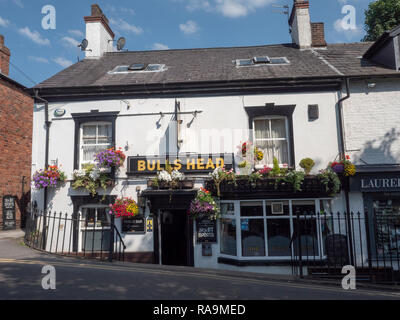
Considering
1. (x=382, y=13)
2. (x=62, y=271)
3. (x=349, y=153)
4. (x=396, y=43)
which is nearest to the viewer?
(x=62, y=271)

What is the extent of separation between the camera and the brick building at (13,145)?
1242cm

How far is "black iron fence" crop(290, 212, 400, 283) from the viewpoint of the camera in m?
8.48

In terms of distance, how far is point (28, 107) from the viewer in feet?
47.6

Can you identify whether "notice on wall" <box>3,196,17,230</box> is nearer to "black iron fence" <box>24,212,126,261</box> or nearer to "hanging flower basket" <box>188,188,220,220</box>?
"black iron fence" <box>24,212,126,261</box>

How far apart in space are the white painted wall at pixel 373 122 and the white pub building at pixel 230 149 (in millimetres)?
34

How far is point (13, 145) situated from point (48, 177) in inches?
214

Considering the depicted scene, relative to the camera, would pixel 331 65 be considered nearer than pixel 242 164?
No

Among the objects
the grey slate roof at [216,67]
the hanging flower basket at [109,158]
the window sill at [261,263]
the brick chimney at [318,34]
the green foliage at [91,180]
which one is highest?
the brick chimney at [318,34]

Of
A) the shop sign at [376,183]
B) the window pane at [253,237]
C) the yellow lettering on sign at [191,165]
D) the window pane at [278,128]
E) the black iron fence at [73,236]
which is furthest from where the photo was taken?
the window pane at [278,128]

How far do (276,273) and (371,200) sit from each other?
3.82 metres

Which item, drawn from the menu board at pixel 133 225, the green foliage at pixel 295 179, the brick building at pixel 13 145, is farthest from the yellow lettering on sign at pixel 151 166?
the brick building at pixel 13 145

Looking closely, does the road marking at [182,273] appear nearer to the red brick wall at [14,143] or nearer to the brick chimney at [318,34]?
the red brick wall at [14,143]
